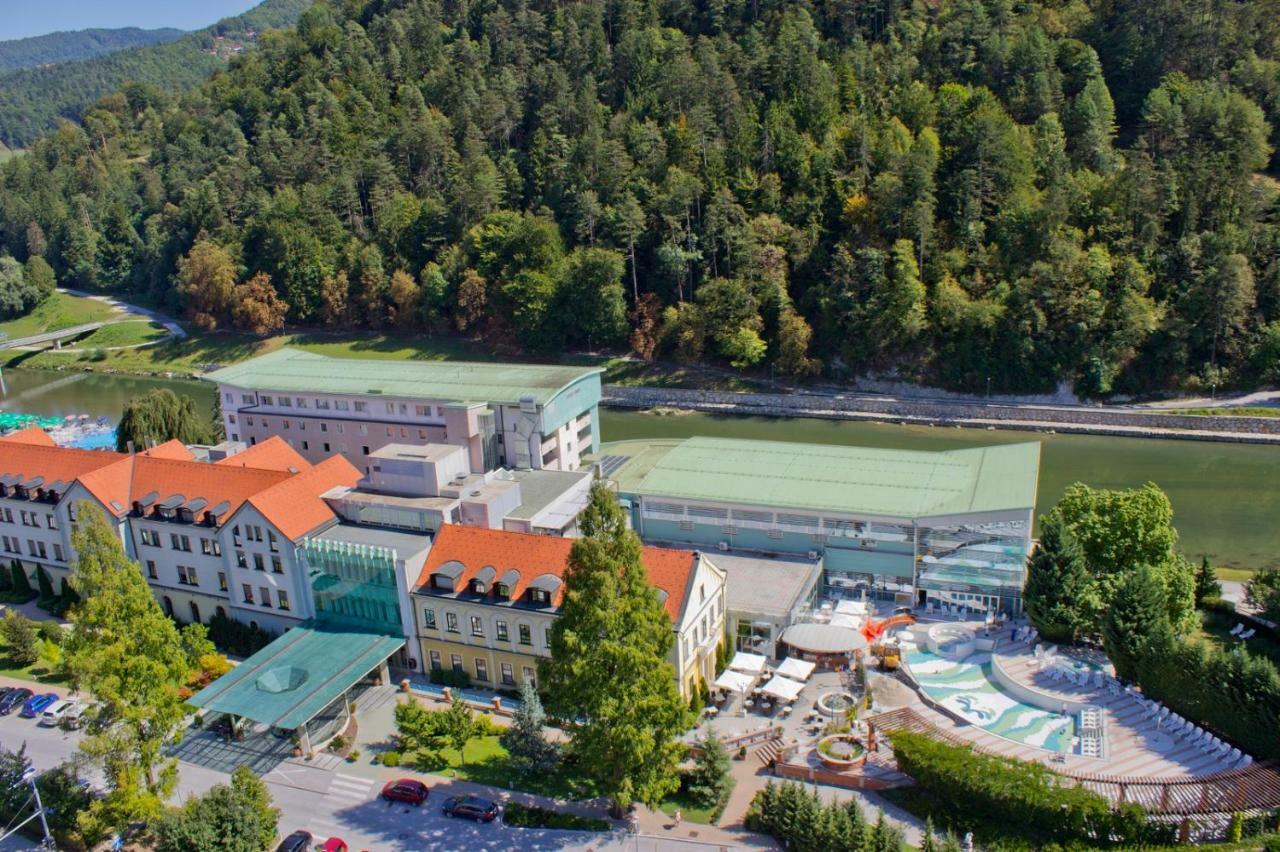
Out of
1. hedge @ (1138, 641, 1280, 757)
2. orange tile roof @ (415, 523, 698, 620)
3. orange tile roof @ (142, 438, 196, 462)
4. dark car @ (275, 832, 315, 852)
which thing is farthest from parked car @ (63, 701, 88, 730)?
hedge @ (1138, 641, 1280, 757)

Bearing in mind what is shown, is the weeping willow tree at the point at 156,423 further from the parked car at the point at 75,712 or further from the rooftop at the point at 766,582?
the rooftop at the point at 766,582

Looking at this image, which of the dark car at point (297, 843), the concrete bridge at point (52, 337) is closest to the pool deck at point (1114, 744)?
the dark car at point (297, 843)

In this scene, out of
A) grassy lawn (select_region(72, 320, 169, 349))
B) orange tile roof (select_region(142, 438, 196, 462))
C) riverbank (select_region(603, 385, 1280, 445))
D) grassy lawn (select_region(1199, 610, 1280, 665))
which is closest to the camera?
grassy lawn (select_region(1199, 610, 1280, 665))

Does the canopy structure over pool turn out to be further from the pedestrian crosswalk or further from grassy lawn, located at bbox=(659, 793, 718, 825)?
the pedestrian crosswalk

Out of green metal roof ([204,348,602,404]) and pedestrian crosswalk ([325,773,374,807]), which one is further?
green metal roof ([204,348,602,404])

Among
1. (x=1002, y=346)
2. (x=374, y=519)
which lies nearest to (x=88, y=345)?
(x=374, y=519)

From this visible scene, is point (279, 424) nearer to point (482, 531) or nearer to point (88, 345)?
point (482, 531)

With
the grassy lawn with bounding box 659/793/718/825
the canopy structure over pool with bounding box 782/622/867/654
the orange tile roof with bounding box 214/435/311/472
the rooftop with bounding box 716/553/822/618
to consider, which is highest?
the orange tile roof with bounding box 214/435/311/472
